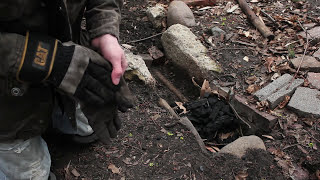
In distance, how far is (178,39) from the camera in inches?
194

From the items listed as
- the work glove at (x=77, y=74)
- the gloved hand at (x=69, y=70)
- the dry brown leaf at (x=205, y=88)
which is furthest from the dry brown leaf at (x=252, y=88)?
the gloved hand at (x=69, y=70)

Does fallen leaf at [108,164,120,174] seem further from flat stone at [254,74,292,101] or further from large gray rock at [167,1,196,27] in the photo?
large gray rock at [167,1,196,27]

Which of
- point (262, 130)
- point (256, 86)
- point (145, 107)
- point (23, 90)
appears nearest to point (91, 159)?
point (145, 107)

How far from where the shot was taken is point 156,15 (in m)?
5.64

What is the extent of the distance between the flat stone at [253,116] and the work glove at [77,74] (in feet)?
7.31

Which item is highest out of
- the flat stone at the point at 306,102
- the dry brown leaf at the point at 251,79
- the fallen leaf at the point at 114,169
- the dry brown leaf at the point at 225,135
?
the fallen leaf at the point at 114,169

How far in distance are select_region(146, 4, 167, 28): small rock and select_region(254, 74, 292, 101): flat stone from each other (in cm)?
230

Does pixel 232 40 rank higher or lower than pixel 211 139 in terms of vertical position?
higher

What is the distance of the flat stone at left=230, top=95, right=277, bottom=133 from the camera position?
384 cm

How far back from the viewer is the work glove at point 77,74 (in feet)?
5.72

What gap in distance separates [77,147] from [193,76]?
2235 mm

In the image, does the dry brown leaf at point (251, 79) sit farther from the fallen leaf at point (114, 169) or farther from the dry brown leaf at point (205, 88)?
the fallen leaf at point (114, 169)

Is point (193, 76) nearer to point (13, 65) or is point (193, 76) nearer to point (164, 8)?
point (164, 8)

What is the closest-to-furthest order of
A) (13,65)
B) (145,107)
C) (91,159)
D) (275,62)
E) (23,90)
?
(13,65)
(23,90)
(91,159)
(145,107)
(275,62)
